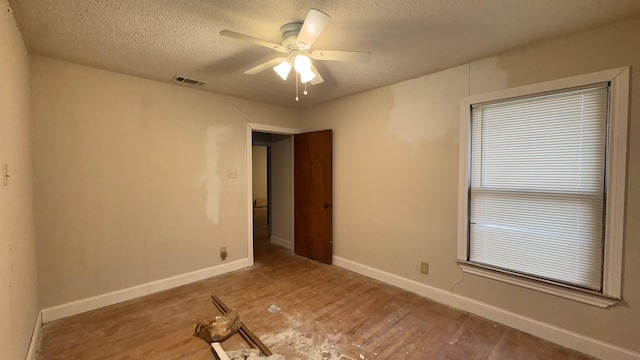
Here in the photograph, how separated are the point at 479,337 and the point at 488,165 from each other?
1.49 m

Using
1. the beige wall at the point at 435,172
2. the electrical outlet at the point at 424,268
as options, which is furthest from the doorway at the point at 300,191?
the electrical outlet at the point at 424,268

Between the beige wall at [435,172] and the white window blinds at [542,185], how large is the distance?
0.16 meters

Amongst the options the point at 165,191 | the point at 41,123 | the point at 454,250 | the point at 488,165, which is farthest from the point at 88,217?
the point at 488,165

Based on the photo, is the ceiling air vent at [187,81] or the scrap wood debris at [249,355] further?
the ceiling air vent at [187,81]

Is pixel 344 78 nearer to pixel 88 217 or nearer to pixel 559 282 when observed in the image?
pixel 559 282

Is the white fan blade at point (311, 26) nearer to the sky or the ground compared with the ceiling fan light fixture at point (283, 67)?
nearer to the sky

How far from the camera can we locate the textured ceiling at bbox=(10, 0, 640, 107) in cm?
164

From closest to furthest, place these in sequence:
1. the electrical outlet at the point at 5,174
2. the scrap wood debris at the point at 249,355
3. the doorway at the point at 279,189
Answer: the electrical outlet at the point at 5,174, the scrap wood debris at the point at 249,355, the doorway at the point at 279,189

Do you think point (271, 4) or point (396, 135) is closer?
point (271, 4)

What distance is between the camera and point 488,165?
245 cm

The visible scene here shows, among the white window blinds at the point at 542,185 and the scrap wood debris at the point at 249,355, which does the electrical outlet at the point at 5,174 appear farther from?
the white window blinds at the point at 542,185

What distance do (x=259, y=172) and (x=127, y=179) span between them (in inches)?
243

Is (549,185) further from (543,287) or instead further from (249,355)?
(249,355)

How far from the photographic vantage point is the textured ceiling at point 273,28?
164 cm
